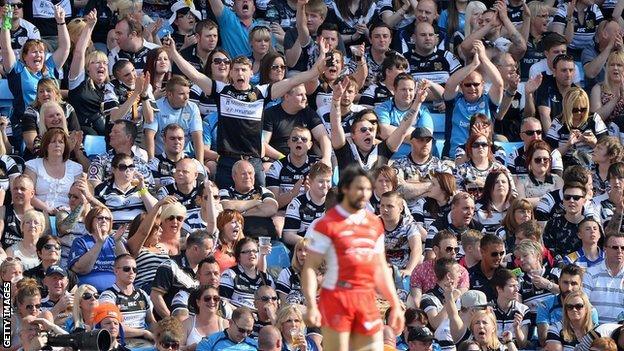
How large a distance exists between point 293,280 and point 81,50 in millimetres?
3930

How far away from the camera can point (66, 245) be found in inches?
770

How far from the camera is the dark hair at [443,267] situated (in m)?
18.7

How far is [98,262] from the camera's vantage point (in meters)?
19.1

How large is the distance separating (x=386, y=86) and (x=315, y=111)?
98 cm

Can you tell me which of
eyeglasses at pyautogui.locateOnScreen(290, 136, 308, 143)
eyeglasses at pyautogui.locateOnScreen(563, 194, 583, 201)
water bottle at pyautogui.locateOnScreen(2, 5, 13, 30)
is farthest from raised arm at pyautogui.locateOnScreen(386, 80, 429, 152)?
water bottle at pyautogui.locateOnScreen(2, 5, 13, 30)

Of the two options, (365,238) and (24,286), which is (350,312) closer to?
(365,238)

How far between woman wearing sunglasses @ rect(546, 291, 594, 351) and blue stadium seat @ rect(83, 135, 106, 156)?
510cm

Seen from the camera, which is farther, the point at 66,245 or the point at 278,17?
the point at 278,17

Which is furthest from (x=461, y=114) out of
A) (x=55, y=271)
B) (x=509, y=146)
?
(x=55, y=271)

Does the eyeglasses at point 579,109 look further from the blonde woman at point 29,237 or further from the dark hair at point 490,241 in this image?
the blonde woman at point 29,237

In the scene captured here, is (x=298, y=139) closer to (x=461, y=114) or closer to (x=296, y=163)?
(x=296, y=163)

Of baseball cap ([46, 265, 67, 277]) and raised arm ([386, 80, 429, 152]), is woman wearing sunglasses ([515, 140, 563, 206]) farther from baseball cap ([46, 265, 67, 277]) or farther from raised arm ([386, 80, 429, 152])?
baseball cap ([46, 265, 67, 277])

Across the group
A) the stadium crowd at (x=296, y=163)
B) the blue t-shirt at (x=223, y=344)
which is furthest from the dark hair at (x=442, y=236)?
the blue t-shirt at (x=223, y=344)

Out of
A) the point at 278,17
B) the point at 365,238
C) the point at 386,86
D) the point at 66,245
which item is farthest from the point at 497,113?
the point at 365,238
